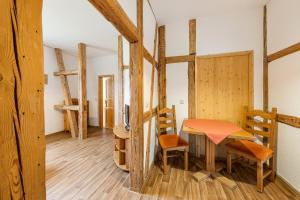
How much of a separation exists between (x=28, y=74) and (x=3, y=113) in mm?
173

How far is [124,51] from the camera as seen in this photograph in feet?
11.3

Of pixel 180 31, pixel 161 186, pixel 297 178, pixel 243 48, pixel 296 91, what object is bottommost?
pixel 161 186

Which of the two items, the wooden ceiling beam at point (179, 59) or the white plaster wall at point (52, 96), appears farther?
the white plaster wall at point (52, 96)

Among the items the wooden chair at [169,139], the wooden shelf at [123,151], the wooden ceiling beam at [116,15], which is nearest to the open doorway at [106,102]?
the wooden chair at [169,139]

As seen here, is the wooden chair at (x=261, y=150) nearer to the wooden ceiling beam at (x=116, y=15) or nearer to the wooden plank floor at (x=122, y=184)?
the wooden plank floor at (x=122, y=184)

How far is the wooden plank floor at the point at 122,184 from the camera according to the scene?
1863 mm

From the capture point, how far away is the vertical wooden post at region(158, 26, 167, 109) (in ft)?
10.3

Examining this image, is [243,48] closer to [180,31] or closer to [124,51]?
[180,31]

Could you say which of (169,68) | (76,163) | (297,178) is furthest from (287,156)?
(76,163)

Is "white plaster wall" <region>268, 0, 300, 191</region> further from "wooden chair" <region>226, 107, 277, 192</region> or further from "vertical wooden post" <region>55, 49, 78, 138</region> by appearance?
"vertical wooden post" <region>55, 49, 78, 138</region>

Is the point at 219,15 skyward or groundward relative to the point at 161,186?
skyward

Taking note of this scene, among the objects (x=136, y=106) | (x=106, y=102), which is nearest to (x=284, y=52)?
(x=136, y=106)

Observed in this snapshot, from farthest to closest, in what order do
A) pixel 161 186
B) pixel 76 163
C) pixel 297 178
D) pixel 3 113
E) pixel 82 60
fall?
1. pixel 82 60
2. pixel 76 163
3. pixel 161 186
4. pixel 297 178
5. pixel 3 113

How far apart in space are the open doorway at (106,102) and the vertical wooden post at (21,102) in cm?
465
